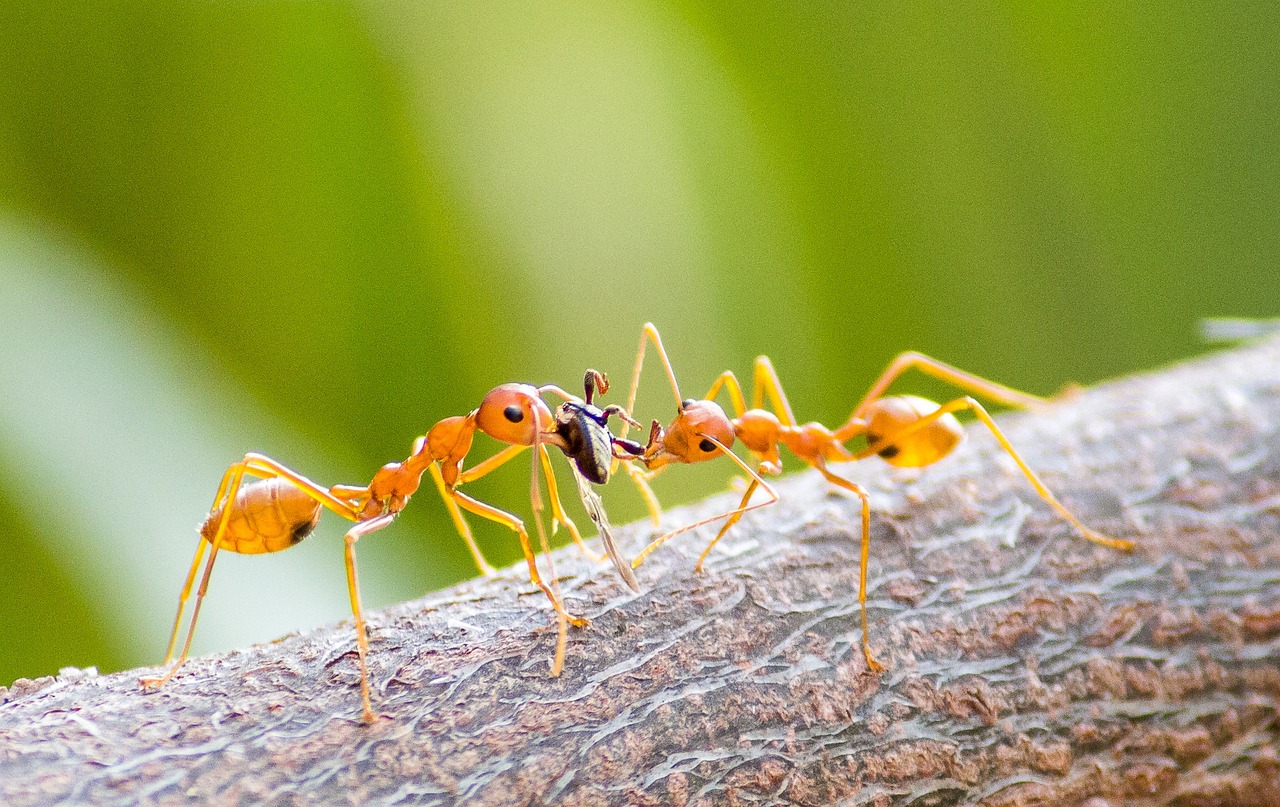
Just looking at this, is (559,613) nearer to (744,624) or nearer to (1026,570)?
(744,624)

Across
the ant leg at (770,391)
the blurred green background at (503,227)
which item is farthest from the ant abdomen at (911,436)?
the blurred green background at (503,227)

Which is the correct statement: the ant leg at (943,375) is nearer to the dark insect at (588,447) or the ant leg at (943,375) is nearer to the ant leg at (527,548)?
the dark insect at (588,447)

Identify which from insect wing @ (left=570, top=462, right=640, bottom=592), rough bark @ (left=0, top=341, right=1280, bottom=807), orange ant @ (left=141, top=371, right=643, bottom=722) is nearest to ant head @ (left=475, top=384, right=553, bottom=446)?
orange ant @ (left=141, top=371, right=643, bottom=722)

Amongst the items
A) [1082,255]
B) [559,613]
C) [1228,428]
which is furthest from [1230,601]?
[1082,255]

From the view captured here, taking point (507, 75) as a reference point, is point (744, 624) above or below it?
below

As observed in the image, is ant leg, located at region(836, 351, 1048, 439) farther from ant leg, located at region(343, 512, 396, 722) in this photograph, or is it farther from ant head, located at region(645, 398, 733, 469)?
ant leg, located at region(343, 512, 396, 722)

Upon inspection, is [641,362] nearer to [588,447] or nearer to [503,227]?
[588,447]
